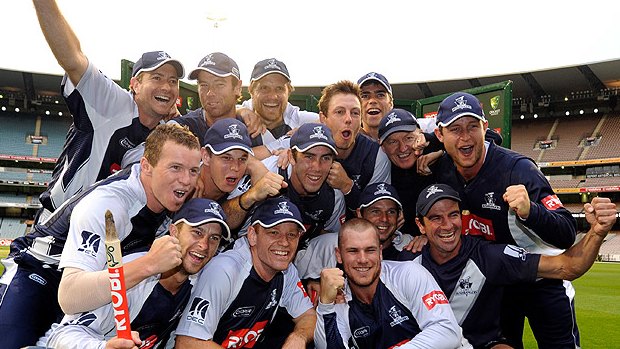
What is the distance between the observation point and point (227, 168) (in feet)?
15.2

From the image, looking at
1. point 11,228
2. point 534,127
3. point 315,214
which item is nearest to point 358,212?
point 315,214

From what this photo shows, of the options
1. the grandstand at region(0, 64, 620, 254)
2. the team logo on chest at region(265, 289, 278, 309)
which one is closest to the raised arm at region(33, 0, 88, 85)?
the team logo on chest at region(265, 289, 278, 309)

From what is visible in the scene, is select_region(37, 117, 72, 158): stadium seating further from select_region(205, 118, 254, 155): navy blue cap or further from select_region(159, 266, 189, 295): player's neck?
select_region(159, 266, 189, 295): player's neck

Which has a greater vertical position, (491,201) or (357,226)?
(491,201)

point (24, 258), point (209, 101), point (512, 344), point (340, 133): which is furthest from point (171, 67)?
point (512, 344)

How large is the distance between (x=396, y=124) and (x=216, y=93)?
190cm

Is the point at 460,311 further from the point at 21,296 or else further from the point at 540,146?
the point at 540,146

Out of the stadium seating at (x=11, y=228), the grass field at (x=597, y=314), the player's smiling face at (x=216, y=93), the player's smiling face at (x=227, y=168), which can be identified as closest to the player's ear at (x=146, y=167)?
the player's smiling face at (x=227, y=168)

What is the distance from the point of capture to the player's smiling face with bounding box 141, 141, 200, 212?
147 inches

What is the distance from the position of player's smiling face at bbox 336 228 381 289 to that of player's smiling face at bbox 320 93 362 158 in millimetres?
1168

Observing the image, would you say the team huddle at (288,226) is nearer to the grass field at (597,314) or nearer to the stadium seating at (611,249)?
the grass field at (597,314)

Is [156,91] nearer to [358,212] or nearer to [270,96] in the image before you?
[270,96]

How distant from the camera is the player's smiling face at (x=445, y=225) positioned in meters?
4.62

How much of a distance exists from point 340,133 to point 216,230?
1.87 m
